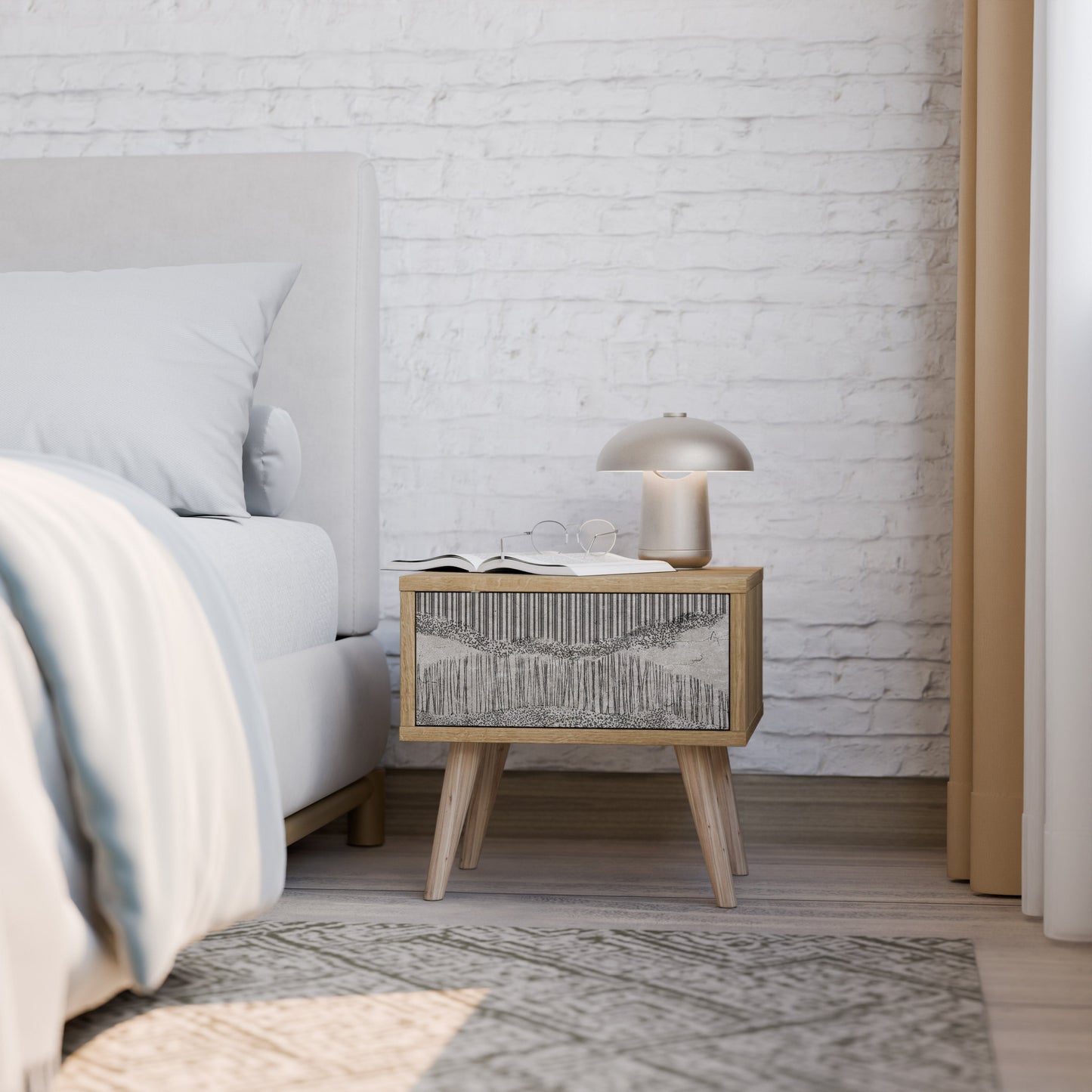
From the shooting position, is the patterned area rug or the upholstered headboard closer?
the patterned area rug

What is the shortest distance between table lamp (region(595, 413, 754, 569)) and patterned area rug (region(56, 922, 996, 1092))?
65 cm

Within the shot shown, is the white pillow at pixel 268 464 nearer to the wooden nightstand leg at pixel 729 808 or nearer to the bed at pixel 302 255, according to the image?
the bed at pixel 302 255

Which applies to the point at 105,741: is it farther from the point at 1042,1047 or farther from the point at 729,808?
the point at 729,808

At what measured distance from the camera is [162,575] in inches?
51.1

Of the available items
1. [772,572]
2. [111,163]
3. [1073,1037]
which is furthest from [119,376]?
[1073,1037]

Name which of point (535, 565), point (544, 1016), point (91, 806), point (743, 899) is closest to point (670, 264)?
point (535, 565)

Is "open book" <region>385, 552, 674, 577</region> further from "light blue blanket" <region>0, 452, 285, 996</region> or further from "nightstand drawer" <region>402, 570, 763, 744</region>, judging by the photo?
"light blue blanket" <region>0, 452, 285, 996</region>

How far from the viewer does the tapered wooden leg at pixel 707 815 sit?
1.84 meters

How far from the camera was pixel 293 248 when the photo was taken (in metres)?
2.37

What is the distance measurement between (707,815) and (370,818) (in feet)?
2.48

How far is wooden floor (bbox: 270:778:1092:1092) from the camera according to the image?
1.45 m

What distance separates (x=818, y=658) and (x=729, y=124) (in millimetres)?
1069

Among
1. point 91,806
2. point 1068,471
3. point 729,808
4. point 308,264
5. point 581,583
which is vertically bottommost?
point 729,808

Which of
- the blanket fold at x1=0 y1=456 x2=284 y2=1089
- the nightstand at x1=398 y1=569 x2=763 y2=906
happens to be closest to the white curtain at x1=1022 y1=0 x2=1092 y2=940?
the nightstand at x1=398 y1=569 x2=763 y2=906
